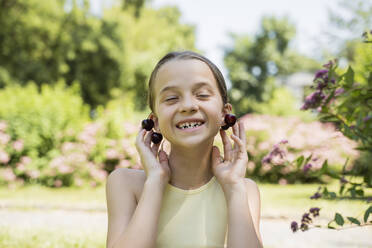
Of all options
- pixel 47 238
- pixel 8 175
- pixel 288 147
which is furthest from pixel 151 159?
pixel 288 147

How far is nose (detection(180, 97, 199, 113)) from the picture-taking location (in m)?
1.80

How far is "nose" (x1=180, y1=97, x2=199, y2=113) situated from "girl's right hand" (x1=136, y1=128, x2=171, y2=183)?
0.30 metres

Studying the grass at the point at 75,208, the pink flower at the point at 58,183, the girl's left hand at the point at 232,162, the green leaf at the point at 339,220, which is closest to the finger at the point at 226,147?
the girl's left hand at the point at 232,162

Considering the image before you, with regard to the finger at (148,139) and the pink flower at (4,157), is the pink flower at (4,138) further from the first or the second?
the finger at (148,139)

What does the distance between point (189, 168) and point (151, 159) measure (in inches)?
7.9

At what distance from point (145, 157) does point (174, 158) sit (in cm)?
15

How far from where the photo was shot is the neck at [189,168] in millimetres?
1931

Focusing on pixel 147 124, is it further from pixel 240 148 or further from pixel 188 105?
pixel 240 148

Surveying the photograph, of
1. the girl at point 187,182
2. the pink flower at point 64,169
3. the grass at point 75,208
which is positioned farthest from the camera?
the pink flower at point 64,169

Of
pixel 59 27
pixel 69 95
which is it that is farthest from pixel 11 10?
pixel 69 95

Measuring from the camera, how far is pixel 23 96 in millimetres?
10391

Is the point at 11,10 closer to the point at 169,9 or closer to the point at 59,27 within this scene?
the point at 59,27

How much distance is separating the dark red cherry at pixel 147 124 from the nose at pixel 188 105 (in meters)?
0.30

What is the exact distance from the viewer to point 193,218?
1.83m
